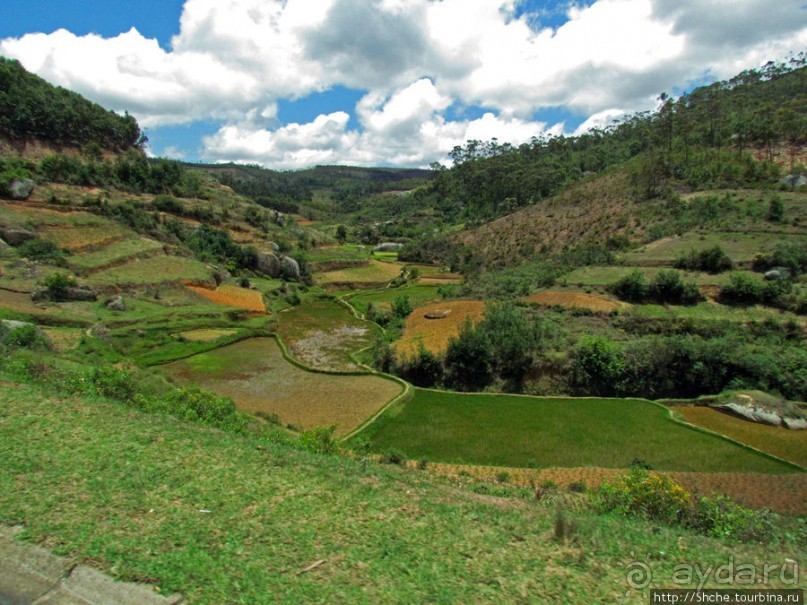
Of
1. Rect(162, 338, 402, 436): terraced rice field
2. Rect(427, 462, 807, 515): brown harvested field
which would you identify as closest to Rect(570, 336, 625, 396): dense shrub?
Rect(427, 462, 807, 515): brown harvested field

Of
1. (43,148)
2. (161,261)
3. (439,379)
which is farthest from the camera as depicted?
(43,148)

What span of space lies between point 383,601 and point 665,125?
93.5m

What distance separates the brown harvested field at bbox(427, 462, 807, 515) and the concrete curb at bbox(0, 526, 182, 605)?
1271 centimetres

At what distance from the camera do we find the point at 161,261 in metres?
53.1

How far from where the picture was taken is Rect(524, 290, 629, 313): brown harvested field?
123 ft

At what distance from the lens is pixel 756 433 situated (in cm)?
2128

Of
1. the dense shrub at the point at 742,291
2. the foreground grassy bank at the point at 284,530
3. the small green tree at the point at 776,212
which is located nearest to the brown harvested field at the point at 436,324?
the dense shrub at the point at 742,291

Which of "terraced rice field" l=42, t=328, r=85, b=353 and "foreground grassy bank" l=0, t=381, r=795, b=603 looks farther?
"terraced rice field" l=42, t=328, r=85, b=353

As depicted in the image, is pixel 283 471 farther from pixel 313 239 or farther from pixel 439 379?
pixel 313 239

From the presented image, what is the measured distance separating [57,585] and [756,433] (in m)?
26.3

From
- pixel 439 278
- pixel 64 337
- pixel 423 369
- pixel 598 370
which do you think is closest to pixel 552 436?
pixel 598 370

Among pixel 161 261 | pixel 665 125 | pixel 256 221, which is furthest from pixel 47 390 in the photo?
pixel 665 125

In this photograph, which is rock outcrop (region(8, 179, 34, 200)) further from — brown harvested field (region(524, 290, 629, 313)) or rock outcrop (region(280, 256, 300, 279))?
brown harvested field (region(524, 290, 629, 313))

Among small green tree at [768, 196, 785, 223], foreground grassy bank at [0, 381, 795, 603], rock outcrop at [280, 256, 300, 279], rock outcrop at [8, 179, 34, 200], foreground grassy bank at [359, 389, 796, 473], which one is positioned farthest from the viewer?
rock outcrop at [280, 256, 300, 279]
